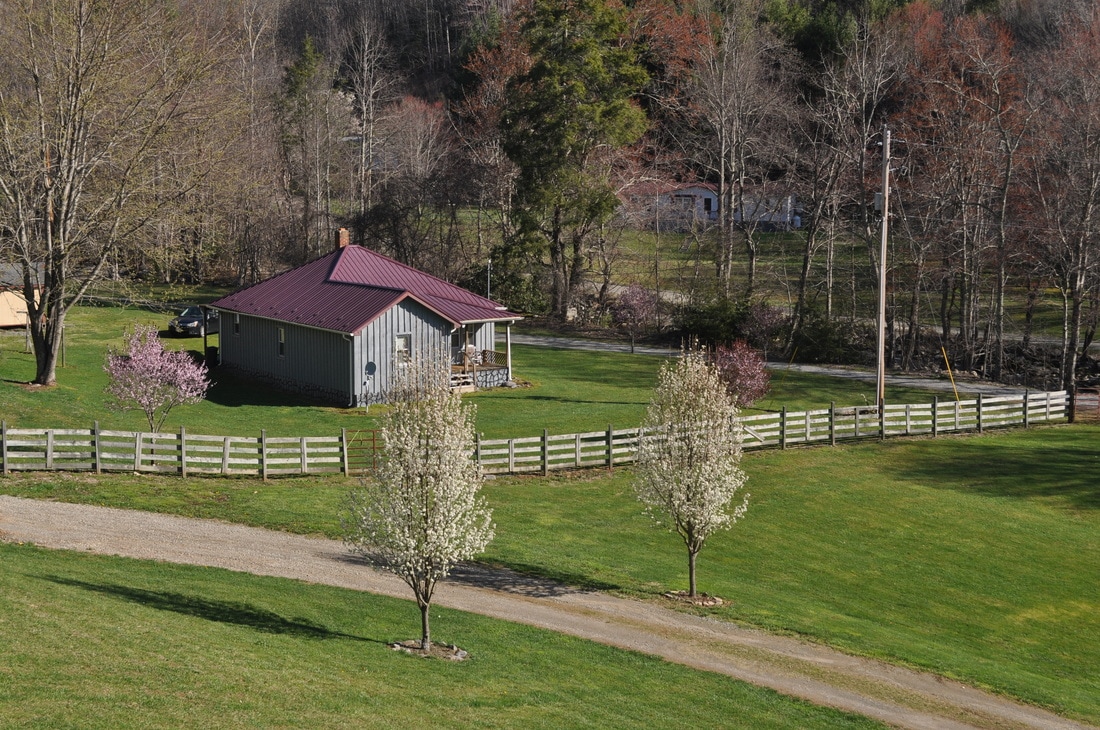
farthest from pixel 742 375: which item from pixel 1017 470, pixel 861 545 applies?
pixel 861 545

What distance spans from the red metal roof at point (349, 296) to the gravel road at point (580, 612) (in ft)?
54.3

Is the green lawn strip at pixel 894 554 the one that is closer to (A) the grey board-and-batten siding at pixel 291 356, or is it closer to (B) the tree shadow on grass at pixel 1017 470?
(B) the tree shadow on grass at pixel 1017 470

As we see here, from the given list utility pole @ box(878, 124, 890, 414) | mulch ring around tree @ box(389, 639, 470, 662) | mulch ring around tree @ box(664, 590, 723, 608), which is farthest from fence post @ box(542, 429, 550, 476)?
mulch ring around tree @ box(389, 639, 470, 662)

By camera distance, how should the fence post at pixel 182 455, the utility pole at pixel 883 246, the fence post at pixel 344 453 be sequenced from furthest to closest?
the utility pole at pixel 883 246, the fence post at pixel 344 453, the fence post at pixel 182 455

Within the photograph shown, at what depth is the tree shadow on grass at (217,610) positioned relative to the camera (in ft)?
60.2

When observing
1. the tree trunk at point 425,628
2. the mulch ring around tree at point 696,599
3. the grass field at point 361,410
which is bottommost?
the mulch ring around tree at point 696,599

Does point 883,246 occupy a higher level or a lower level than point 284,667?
higher

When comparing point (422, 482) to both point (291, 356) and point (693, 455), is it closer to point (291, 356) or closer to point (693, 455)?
point (693, 455)

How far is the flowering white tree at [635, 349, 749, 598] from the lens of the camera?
22.5m

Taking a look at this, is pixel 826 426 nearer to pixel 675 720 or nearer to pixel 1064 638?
pixel 1064 638

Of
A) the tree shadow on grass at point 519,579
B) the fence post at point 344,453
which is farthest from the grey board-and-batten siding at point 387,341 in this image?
the tree shadow on grass at point 519,579

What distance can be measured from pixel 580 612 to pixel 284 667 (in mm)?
6942

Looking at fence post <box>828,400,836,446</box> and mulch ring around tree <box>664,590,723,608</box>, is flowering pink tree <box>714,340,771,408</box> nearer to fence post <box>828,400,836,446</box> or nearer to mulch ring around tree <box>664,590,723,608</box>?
fence post <box>828,400,836,446</box>

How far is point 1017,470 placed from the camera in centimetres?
3509
